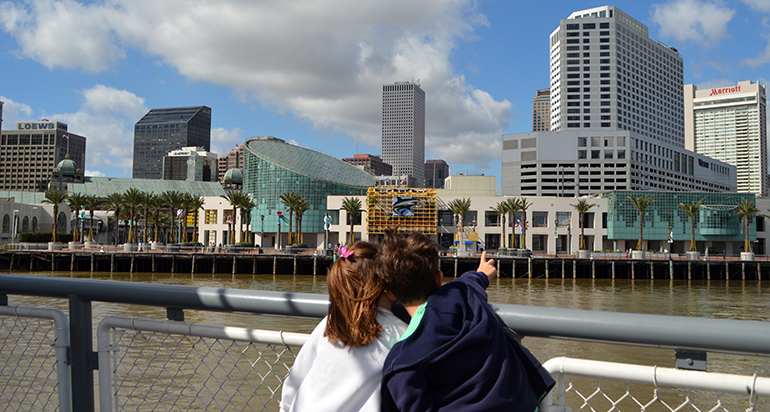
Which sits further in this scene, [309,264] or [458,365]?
[309,264]

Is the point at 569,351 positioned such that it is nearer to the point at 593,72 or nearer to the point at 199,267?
the point at 199,267

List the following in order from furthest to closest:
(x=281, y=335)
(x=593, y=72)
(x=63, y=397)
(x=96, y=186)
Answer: (x=593, y=72)
(x=96, y=186)
(x=63, y=397)
(x=281, y=335)

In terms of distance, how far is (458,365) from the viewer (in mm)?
1821

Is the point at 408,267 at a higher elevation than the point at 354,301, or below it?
higher

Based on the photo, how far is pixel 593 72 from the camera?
156000 millimetres

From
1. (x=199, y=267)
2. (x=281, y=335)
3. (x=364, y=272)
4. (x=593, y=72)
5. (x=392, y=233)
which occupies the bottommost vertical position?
(x=199, y=267)

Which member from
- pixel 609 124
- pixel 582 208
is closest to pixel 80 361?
pixel 582 208

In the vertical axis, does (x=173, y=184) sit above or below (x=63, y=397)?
above

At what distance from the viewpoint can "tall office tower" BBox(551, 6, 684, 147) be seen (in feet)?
506

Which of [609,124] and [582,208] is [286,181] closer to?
[582,208]

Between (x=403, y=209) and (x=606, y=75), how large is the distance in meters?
105

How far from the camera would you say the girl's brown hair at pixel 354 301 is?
1960mm

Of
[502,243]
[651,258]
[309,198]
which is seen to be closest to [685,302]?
[651,258]

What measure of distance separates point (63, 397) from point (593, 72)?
16883cm
